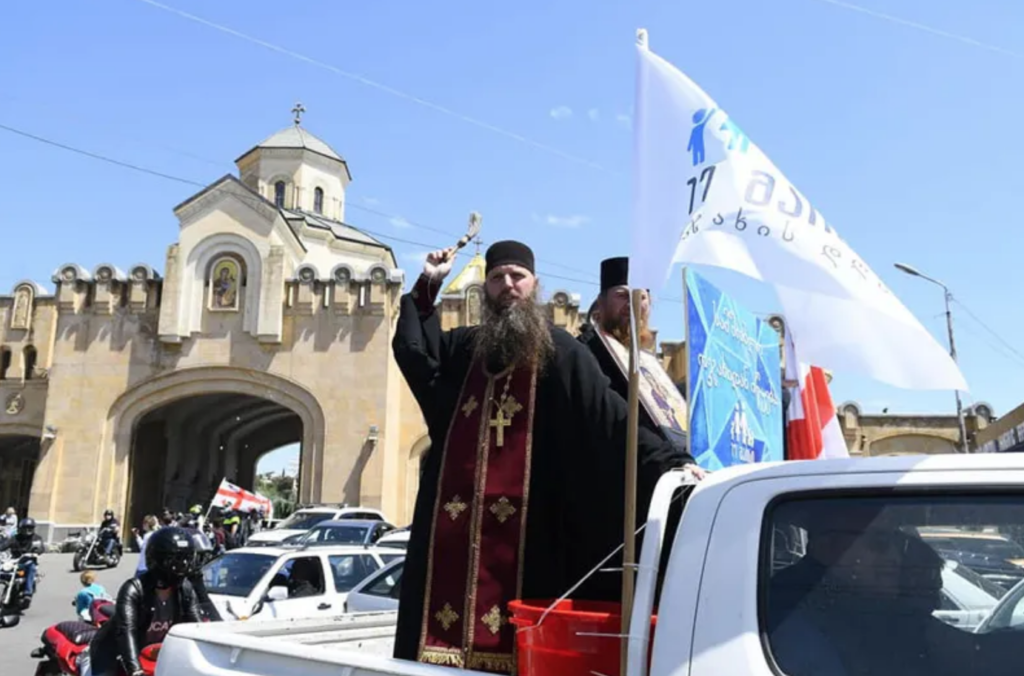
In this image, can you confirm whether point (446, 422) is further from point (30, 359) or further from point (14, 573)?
point (30, 359)

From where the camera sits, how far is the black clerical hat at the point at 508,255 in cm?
354

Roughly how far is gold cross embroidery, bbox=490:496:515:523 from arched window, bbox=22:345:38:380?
33787mm

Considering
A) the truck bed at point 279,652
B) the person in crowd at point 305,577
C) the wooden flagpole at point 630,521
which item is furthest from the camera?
the person in crowd at point 305,577

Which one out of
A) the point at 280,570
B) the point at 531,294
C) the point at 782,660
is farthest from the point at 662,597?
the point at 280,570

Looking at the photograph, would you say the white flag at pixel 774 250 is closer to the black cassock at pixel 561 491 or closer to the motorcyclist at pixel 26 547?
the black cassock at pixel 561 491

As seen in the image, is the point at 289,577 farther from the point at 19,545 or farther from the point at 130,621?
the point at 19,545

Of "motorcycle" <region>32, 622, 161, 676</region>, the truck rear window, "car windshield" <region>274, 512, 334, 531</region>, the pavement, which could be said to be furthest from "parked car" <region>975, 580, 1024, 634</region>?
"car windshield" <region>274, 512, 334, 531</region>

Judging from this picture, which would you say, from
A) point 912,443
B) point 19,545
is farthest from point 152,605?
point 912,443

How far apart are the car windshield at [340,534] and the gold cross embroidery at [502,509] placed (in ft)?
47.3

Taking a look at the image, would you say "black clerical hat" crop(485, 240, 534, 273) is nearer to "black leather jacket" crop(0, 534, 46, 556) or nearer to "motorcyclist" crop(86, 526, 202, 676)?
"motorcyclist" crop(86, 526, 202, 676)

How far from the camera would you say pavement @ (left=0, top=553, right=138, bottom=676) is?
10828mm

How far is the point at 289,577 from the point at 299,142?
36542 mm

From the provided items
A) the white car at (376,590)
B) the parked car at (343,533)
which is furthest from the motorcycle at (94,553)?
the white car at (376,590)

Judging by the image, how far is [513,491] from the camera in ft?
9.91
